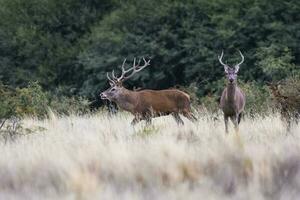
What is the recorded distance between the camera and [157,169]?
894cm

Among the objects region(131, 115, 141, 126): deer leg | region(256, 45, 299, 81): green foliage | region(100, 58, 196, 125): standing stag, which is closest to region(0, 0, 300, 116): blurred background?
region(256, 45, 299, 81): green foliage

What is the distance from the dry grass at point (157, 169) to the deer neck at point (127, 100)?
21.5 ft

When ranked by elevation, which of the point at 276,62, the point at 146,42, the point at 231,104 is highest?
the point at 146,42

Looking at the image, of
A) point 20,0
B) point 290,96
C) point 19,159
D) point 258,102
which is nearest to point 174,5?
point 20,0

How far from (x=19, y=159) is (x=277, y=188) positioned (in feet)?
10.1

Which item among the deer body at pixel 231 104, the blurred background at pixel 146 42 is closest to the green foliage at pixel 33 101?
the blurred background at pixel 146 42

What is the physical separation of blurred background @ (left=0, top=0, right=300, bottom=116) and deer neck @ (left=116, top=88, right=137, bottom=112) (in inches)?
321

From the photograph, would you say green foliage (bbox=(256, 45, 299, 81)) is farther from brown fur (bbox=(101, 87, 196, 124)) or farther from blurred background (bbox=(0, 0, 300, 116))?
brown fur (bbox=(101, 87, 196, 124))

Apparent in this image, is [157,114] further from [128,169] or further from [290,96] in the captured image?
[128,169]

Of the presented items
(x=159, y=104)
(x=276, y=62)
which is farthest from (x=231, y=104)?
(x=276, y=62)

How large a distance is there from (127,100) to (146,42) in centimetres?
1650

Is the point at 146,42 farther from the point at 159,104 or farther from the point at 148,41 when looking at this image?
the point at 159,104

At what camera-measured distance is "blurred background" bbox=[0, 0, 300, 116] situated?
30.6 m

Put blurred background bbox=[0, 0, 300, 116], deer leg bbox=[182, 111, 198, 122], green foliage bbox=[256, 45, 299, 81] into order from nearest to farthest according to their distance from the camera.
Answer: deer leg bbox=[182, 111, 198, 122] < green foliage bbox=[256, 45, 299, 81] < blurred background bbox=[0, 0, 300, 116]
